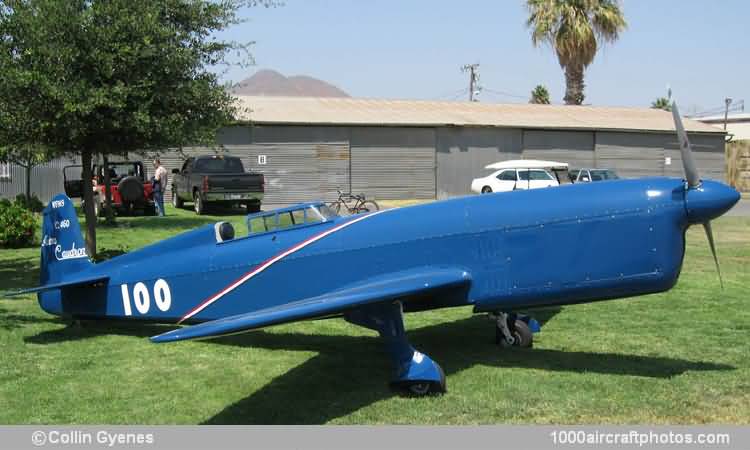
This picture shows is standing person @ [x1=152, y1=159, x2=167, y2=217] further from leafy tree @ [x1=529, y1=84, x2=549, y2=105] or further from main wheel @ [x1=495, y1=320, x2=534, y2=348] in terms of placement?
leafy tree @ [x1=529, y1=84, x2=549, y2=105]

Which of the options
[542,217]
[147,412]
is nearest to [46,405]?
[147,412]

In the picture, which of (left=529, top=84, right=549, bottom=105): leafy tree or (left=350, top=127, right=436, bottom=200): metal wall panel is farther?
(left=529, top=84, right=549, bottom=105): leafy tree

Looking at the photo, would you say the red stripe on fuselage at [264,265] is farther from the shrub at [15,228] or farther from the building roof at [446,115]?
the building roof at [446,115]

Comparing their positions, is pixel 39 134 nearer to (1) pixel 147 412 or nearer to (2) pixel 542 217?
(1) pixel 147 412

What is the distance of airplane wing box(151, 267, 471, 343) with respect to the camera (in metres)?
6.03

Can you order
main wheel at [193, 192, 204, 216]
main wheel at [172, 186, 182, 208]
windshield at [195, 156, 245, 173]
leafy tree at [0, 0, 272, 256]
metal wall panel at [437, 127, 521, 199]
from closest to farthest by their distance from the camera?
leafy tree at [0, 0, 272, 256]
main wheel at [193, 192, 204, 216]
windshield at [195, 156, 245, 173]
main wheel at [172, 186, 182, 208]
metal wall panel at [437, 127, 521, 199]

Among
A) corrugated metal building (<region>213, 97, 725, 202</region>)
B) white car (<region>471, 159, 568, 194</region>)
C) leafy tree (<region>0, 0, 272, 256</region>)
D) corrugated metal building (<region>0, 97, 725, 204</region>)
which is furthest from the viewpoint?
corrugated metal building (<region>213, 97, 725, 202</region>)

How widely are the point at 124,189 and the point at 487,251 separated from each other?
2138 cm

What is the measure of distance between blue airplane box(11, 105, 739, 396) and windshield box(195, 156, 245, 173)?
20801 millimetres

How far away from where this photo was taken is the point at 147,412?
6695 mm

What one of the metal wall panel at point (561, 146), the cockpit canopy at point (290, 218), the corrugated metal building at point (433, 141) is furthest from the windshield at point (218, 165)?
the cockpit canopy at point (290, 218)

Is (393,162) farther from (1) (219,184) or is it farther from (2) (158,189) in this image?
(2) (158,189)

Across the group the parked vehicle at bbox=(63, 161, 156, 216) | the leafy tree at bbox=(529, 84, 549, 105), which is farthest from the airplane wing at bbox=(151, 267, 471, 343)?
the leafy tree at bbox=(529, 84, 549, 105)

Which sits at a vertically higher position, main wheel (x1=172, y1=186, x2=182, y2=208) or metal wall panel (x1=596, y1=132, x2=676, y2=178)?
metal wall panel (x1=596, y1=132, x2=676, y2=178)
